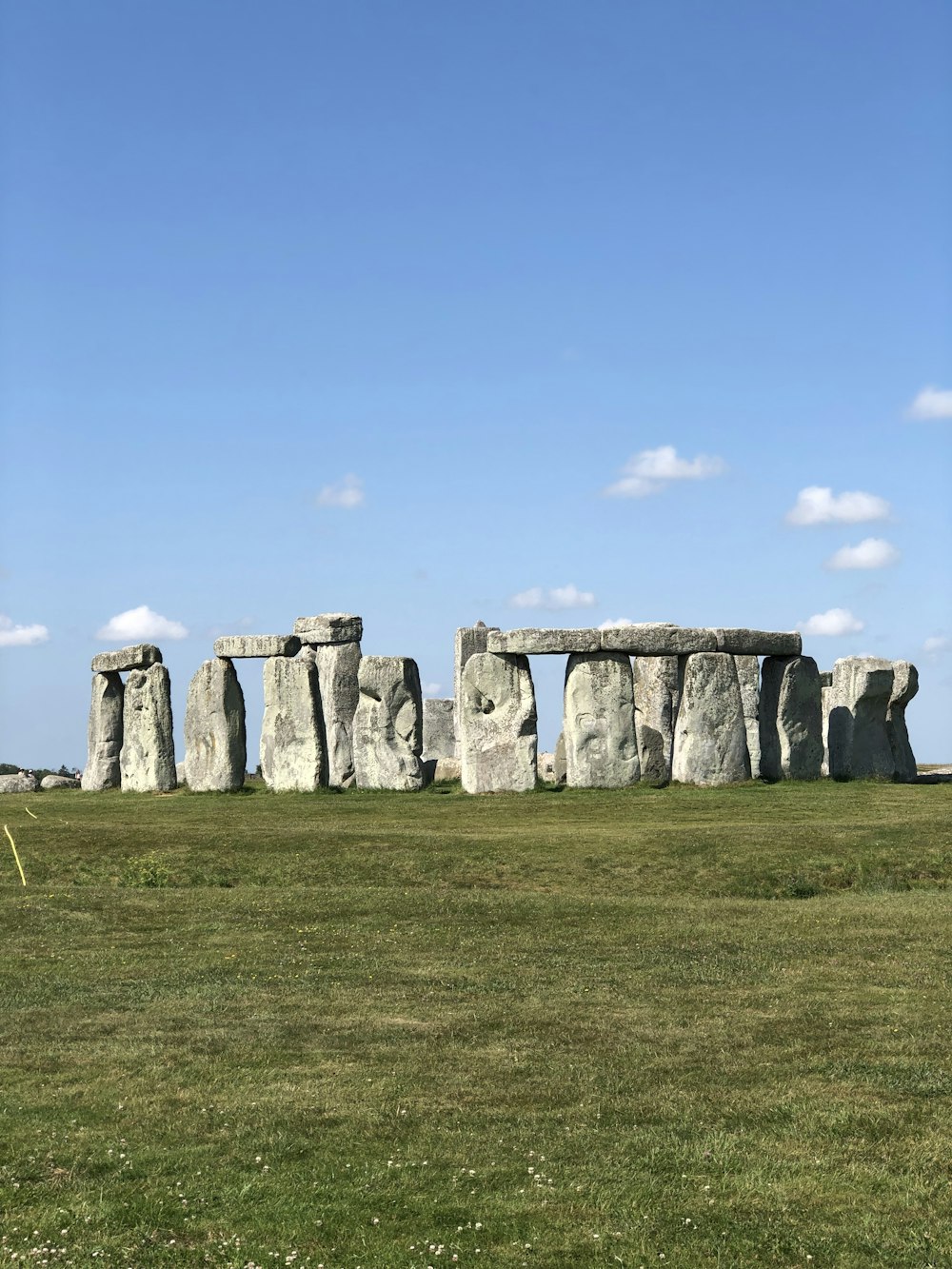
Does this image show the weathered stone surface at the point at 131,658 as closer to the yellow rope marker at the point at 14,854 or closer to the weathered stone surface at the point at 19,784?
the weathered stone surface at the point at 19,784

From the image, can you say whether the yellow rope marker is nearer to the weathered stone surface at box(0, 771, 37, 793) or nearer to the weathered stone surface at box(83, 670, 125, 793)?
the weathered stone surface at box(83, 670, 125, 793)

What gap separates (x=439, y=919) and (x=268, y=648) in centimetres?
1622

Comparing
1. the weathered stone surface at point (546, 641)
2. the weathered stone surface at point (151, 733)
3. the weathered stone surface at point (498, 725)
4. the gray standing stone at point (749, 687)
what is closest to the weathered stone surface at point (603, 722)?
the weathered stone surface at point (546, 641)

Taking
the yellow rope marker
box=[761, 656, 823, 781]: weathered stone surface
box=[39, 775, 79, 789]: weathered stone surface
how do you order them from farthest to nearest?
1. box=[39, 775, 79, 789]: weathered stone surface
2. box=[761, 656, 823, 781]: weathered stone surface
3. the yellow rope marker

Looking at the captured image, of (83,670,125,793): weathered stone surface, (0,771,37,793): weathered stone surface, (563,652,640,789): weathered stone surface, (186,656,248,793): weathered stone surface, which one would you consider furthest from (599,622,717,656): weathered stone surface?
(0,771,37,793): weathered stone surface

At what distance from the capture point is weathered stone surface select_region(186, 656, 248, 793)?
112 ft

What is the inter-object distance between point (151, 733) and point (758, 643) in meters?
13.8

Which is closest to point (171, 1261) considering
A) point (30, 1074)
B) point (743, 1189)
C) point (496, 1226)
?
point (496, 1226)

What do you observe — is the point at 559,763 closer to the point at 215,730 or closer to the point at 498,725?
the point at 498,725

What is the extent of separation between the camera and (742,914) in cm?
1878

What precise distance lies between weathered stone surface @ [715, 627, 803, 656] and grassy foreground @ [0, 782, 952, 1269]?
8.23 m

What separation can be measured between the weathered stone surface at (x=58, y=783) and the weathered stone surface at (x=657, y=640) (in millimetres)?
16136

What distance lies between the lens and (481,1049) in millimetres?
12062

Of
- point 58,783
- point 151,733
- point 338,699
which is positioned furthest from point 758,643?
point 58,783
